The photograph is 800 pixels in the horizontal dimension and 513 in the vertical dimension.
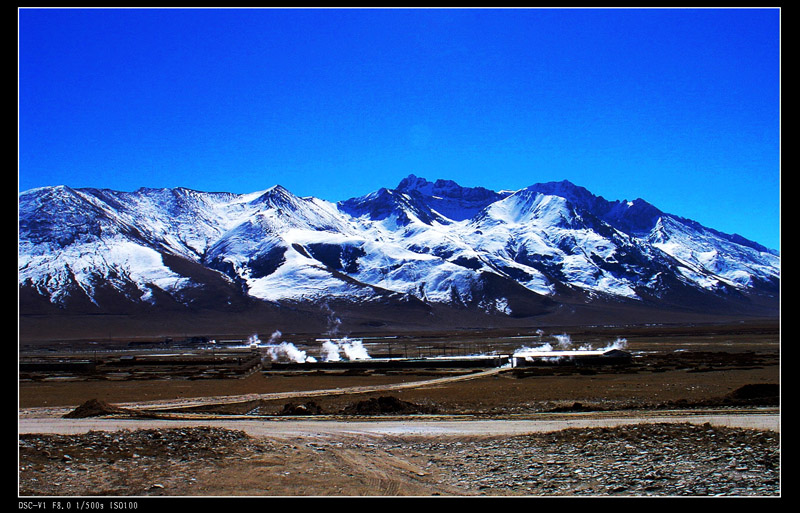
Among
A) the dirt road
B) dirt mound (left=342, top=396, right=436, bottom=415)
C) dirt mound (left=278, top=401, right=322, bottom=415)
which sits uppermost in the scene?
the dirt road

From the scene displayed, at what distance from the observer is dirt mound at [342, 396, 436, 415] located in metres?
36.5

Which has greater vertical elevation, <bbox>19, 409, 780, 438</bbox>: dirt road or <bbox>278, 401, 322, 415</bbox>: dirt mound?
<bbox>19, 409, 780, 438</bbox>: dirt road

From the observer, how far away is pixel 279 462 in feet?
68.0

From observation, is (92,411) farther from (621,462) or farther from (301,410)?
(621,462)

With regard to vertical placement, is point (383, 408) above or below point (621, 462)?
below

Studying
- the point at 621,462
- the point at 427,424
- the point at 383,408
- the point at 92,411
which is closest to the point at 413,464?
the point at 621,462

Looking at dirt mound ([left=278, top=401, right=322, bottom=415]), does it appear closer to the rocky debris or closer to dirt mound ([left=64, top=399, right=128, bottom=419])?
dirt mound ([left=64, top=399, right=128, bottom=419])

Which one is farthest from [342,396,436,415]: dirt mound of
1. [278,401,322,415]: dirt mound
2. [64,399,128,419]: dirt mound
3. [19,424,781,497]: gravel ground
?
[64,399,128,419]: dirt mound

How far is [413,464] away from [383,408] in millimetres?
16556

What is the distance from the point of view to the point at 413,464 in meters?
20.6

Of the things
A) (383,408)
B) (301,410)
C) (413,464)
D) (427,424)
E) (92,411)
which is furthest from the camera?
(301,410)

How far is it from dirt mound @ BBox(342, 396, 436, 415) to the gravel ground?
39.6ft
